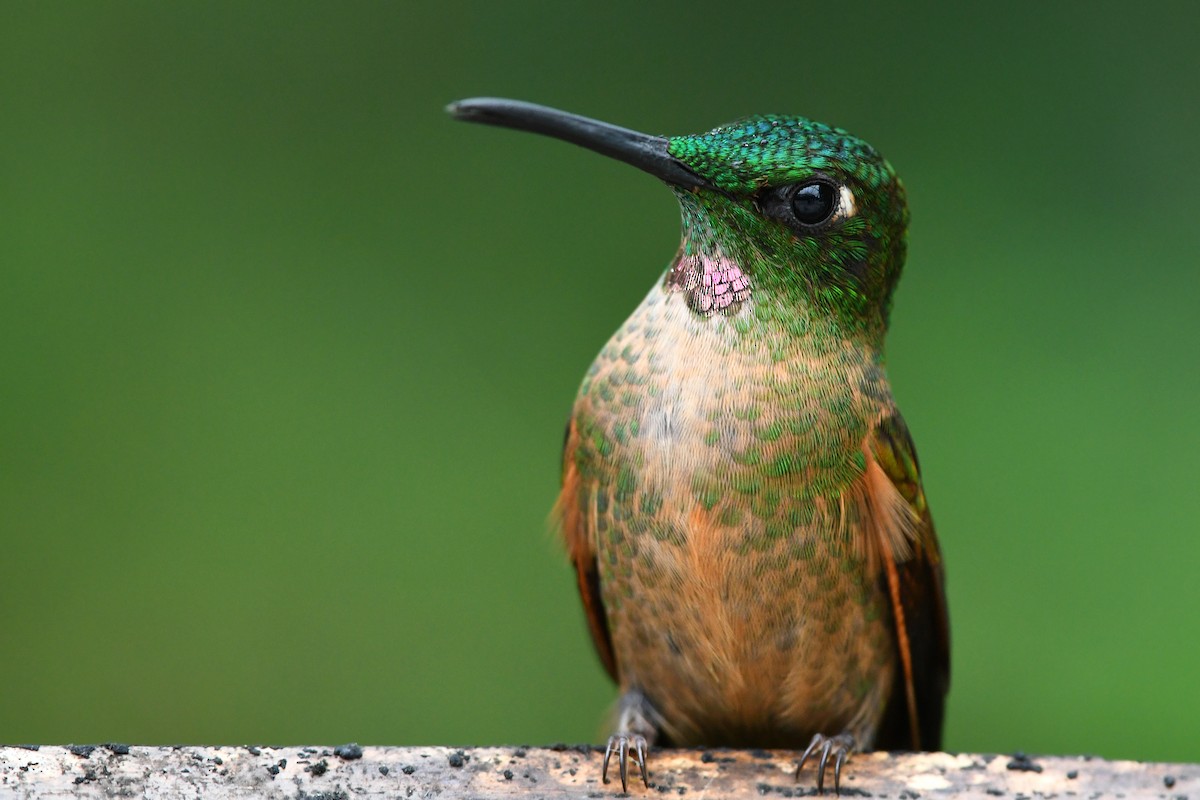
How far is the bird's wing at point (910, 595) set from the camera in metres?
3.34

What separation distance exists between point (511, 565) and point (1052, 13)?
3.28 metres

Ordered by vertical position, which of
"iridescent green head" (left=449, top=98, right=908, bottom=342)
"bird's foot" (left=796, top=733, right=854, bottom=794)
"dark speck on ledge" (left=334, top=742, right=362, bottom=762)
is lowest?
"bird's foot" (left=796, top=733, right=854, bottom=794)

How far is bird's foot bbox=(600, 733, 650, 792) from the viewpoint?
3.15 metres

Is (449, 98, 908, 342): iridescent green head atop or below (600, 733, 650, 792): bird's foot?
atop

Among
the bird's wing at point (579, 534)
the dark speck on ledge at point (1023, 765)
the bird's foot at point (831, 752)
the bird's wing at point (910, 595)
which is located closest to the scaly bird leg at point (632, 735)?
the bird's wing at point (579, 534)

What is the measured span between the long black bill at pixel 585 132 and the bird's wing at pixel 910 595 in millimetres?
795

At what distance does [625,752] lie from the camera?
125 inches

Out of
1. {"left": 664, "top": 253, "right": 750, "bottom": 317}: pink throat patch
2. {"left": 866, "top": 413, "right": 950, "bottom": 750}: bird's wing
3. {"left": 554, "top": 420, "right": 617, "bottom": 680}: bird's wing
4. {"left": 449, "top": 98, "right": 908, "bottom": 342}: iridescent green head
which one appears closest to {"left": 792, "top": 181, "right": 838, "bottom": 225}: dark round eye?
{"left": 449, "top": 98, "right": 908, "bottom": 342}: iridescent green head

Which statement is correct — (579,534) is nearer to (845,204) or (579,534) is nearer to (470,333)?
(845,204)

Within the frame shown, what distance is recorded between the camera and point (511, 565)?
18.1 ft

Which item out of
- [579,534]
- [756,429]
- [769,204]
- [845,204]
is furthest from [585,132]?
[579,534]

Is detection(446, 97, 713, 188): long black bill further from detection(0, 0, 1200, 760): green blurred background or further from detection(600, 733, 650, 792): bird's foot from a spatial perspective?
detection(0, 0, 1200, 760): green blurred background

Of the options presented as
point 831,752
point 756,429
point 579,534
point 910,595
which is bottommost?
point 831,752

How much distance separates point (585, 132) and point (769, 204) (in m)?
0.45
